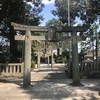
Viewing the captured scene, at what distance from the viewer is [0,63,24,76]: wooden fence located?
62.2 feet

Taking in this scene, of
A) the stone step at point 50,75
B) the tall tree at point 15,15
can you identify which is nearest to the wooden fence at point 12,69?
the stone step at point 50,75

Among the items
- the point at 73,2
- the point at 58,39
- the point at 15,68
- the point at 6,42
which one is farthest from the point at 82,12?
the point at 58,39

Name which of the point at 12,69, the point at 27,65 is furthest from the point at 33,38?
the point at 12,69

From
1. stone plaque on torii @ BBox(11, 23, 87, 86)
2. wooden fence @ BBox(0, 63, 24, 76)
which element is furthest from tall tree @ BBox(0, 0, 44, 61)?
stone plaque on torii @ BBox(11, 23, 87, 86)

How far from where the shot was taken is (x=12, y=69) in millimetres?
19203

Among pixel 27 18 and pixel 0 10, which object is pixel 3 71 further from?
pixel 27 18

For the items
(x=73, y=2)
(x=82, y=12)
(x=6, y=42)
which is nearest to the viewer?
(x=6, y=42)

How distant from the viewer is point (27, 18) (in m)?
23.8

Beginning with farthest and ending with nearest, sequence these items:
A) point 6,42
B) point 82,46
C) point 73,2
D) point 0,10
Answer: point 82,46 → point 73,2 → point 6,42 → point 0,10

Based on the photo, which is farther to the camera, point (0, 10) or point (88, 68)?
point (0, 10)

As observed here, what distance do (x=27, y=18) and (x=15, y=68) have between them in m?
6.25

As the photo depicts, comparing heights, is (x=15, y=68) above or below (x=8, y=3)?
below

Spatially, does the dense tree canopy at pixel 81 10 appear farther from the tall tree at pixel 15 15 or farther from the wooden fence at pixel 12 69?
the wooden fence at pixel 12 69

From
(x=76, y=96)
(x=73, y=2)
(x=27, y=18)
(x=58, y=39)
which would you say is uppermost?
(x=73, y=2)
